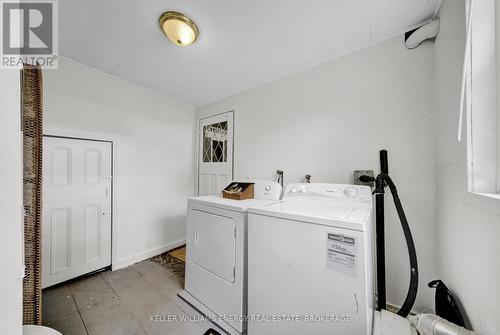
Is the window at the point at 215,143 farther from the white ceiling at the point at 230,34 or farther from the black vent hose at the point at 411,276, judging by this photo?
the black vent hose at the point at 411,276

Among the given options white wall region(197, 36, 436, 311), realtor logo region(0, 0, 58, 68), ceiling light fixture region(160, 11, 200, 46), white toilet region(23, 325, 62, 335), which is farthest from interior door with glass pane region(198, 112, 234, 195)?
white toilet region(23, 325, 62, 335)

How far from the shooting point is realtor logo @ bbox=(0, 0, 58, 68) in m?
0.55

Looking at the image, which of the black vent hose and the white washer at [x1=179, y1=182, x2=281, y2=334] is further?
the white washer at [x1=179, y1=182, x2=281, y2=334]

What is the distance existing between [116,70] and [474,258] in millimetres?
3416

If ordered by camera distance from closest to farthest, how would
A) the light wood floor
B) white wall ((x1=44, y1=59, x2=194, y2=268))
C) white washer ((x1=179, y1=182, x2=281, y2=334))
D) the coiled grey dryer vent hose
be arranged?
the coiled grey dryer vent hose < white washer ((x1=179, y1=182, x2=281, y2=334)) < the light wood floor < white wall ((x1=44, y1=59, x2=194, y2=268))

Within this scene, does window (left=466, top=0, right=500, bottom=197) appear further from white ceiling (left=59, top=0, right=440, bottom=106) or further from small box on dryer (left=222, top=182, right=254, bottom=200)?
small box on dryer (left=222, top=182, right=254, bottom=200)

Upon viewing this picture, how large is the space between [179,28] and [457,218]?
7.55 feet

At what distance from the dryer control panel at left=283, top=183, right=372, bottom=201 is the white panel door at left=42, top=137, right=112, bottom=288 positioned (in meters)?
2.31

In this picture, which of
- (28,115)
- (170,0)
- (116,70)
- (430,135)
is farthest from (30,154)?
(430,135)

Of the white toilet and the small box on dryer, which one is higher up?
the small box on dryer

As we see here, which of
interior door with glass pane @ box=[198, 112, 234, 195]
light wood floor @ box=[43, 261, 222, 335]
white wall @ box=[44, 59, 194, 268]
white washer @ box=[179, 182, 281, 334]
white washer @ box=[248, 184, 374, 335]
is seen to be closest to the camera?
white washer @ box=[248, 184, 374, 335]

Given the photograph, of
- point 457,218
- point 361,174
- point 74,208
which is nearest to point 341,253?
point 457,218

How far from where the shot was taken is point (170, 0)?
4.45 feet

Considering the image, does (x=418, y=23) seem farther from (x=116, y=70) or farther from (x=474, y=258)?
(x=116, y=70)
